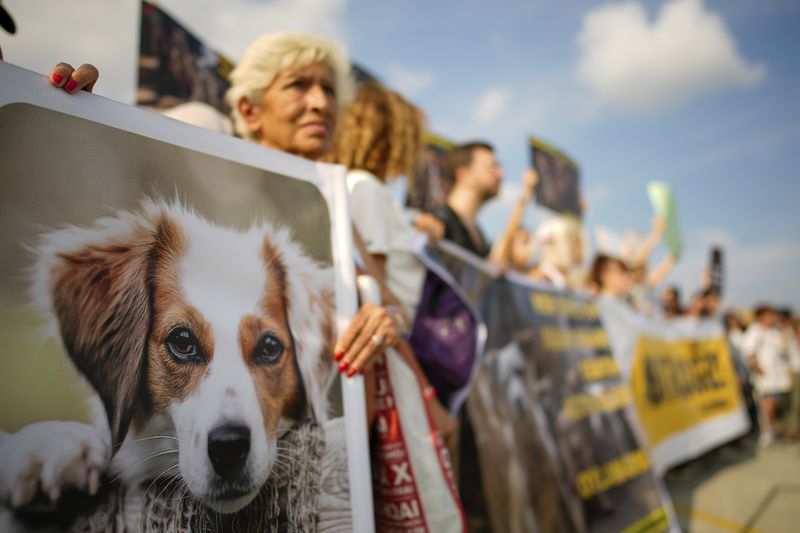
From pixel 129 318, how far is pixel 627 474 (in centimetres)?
304

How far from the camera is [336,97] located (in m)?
1.52

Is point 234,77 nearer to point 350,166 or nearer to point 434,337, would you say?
point 350,166

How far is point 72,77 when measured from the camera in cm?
82

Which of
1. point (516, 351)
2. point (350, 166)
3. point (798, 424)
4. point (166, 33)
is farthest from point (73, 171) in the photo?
point (798, 424)

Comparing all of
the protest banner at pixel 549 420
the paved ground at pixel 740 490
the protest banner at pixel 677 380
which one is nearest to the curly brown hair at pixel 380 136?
the protest banner at pixel 549 420

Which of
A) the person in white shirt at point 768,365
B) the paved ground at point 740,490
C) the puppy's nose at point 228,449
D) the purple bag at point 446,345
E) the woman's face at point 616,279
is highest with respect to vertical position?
the woman's face at point 616,279

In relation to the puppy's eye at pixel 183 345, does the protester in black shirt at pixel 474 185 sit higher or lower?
higher

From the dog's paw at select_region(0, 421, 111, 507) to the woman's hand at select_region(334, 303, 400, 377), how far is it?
48cm

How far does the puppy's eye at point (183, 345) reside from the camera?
0.85 meters

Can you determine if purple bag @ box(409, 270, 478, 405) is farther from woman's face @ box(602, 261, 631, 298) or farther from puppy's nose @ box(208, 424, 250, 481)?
woman's face @ box(602, 261, 631, 298)

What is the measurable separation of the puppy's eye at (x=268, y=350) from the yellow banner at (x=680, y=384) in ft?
11.0

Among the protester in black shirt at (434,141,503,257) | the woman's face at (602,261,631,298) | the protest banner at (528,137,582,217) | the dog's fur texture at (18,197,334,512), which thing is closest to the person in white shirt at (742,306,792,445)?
the woman's face at (602,261,631,298)

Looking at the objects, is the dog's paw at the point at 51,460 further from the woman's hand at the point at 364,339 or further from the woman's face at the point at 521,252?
the woman's face at the point at 521,252

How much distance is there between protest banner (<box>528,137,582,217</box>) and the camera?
13.9 ft
